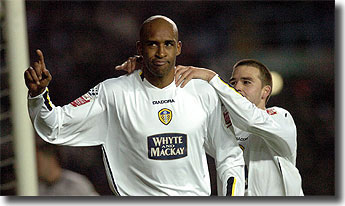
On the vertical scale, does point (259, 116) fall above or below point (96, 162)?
above

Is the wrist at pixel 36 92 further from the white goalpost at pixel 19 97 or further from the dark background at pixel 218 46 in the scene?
the dark background at pixel 218 46

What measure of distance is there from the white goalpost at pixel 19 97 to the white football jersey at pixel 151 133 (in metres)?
0.51

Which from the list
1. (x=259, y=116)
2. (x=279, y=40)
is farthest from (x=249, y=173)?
(x=279, y=40)

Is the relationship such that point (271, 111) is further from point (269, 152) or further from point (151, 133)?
point (151, 133)


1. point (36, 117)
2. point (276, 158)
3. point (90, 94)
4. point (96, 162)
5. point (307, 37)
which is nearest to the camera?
point (36, 117)

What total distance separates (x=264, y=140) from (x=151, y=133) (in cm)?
51

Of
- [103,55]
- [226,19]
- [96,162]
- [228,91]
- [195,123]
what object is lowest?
[96,162]

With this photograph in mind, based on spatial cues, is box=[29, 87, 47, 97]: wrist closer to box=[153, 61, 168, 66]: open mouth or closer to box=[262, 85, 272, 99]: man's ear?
Answer: box=[153, 61, 168, 66]: open mouth

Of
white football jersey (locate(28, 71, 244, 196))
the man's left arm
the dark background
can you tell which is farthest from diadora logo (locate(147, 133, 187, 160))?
the dark background

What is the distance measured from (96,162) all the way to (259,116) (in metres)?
1.62

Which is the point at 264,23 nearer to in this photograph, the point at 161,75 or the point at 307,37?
the point at 307,37

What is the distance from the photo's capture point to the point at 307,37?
3006 mm

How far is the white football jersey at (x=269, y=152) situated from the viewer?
2035 millimetres

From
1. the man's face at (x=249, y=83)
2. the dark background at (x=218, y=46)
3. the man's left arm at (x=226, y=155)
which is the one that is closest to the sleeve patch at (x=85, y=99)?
the man's left arm at (x=226, y=155)
